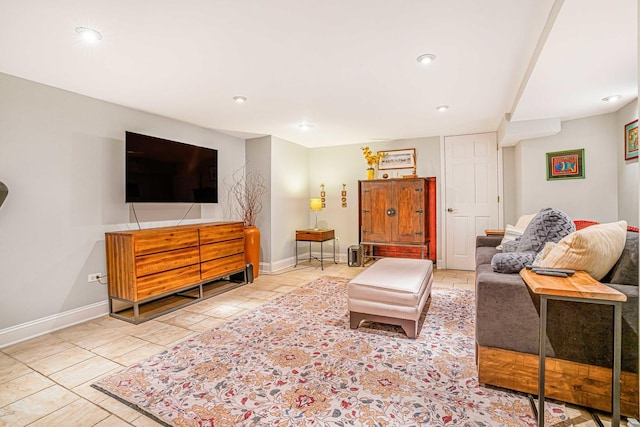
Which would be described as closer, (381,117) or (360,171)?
(381,117)

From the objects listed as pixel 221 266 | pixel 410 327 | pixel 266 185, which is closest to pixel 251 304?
pixel 221 266

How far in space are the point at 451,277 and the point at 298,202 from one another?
116 inches

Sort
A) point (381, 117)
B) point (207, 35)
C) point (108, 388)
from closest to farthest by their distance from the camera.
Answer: point (108, 388) < point (207, 35) < point (381, 117)

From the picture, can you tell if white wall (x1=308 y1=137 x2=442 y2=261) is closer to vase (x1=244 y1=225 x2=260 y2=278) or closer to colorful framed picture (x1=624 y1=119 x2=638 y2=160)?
vase (x1=244 y1=225 x2=260 y2=278)

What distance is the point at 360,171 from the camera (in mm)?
5852

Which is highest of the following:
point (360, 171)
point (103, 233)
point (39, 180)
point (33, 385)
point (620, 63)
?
point (620, 63)

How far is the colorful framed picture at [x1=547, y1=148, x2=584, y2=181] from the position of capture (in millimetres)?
3832

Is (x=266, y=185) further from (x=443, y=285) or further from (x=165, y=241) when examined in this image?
(x=443, y=285)

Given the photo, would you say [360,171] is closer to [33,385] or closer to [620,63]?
[620,63]

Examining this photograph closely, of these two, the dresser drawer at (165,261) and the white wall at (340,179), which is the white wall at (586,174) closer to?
the white wall at (340,179)

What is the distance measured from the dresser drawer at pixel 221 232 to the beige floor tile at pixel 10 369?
1834mm

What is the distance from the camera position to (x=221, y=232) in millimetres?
4051

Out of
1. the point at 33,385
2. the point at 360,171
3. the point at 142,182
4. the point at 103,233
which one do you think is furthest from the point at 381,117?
the point at 33,385

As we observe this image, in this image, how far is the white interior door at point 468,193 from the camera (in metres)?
4.97
